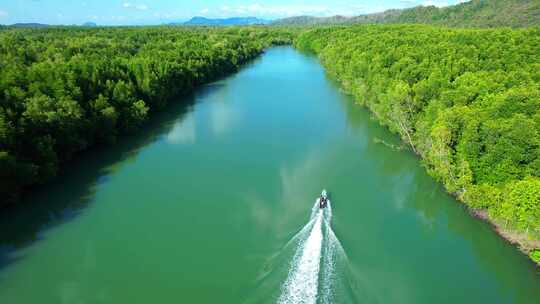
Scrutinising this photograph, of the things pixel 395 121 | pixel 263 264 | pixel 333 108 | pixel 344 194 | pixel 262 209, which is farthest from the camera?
pixel 333 108

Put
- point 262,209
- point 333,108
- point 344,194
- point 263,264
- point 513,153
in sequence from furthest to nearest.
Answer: point 333,108, point 344,194, point 262,209, point 513,153, point 263,264

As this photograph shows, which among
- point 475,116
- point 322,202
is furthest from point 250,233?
point 475,116

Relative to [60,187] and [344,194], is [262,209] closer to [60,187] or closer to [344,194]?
[344,194]

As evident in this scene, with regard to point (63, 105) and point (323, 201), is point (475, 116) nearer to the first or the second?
point (323, 201)

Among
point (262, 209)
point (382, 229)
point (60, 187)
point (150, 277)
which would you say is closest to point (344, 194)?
point (382, 229)

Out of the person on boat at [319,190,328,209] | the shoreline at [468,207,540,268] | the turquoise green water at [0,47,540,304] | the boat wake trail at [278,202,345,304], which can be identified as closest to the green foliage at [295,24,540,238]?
the shoreline at [468,207,540,268]

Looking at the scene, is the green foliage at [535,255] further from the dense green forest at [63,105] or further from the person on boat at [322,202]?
the dense green forest at [63,105]

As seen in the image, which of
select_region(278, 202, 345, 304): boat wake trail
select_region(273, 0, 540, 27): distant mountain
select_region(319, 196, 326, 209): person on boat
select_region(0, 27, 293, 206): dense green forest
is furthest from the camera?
select_region(273, 0, 540, 27): distant mountain

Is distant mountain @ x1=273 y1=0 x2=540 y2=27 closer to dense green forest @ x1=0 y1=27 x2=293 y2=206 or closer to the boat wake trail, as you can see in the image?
dense green forest @ x1=0 y1=27 x2=293 y2=206
